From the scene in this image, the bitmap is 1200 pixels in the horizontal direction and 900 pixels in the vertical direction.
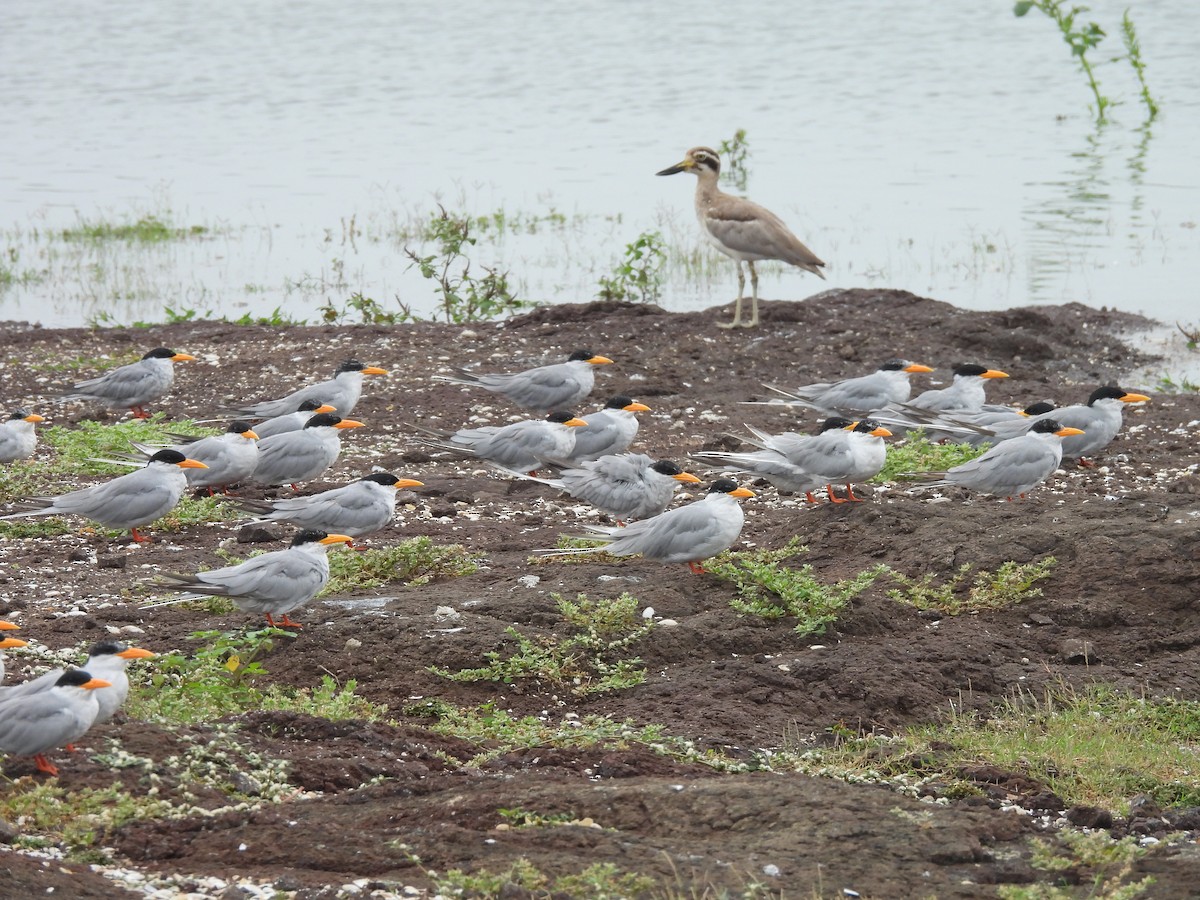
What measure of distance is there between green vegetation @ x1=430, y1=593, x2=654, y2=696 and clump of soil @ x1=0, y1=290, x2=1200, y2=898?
0.07 metres

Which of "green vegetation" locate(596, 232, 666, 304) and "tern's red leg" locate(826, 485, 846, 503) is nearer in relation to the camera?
"tern's red leg" locate(826, 485, 846, 503)

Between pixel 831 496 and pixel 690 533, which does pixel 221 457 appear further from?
pixel 831 496

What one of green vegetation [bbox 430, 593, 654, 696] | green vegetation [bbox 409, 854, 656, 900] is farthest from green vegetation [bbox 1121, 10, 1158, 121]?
green vegetation [bbox 409, 854, 656, 900]

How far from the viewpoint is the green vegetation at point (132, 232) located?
1808 centimetres

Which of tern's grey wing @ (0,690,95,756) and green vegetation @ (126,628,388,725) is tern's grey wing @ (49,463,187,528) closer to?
green vegetation @ (126,628,388,725)

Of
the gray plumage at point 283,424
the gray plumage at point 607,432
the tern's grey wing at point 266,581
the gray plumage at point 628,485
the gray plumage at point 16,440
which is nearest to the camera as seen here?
the tern's grey wing at point 266,581

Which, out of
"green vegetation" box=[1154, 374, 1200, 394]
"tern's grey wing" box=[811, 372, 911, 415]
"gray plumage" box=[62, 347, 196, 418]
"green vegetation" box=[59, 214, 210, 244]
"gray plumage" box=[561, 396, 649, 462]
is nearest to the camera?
"gray plumage" box=[561, 396, 649, 462]

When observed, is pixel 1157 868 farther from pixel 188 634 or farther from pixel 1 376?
pixel 1 376

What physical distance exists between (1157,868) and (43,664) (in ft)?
14.6

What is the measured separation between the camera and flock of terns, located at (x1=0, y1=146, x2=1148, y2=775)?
7168 mm

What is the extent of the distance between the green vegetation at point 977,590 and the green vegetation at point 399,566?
2244mm

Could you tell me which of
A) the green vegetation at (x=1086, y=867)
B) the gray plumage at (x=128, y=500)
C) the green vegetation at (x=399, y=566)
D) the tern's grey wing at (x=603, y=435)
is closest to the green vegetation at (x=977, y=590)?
the green vegetation at (x=399, y=566)

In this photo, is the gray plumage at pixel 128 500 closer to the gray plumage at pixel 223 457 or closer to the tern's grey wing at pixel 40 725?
the gray plumage at pixel 223 457

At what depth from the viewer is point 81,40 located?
34656 millimetres
